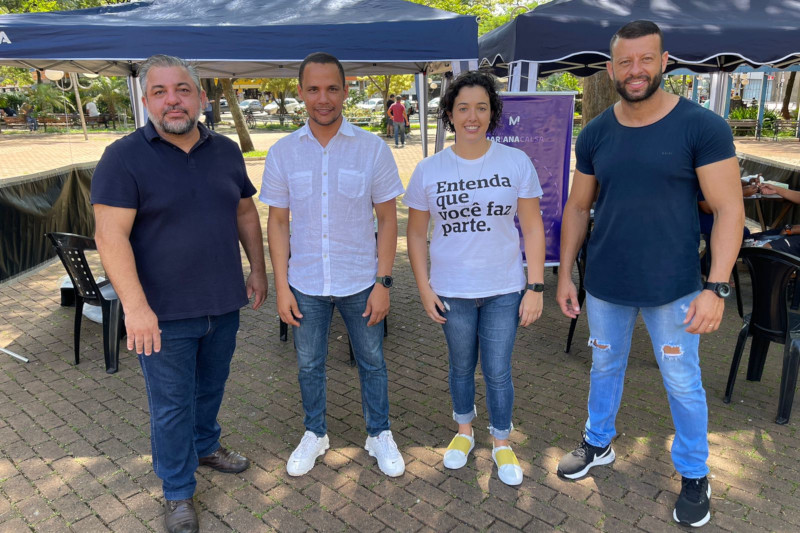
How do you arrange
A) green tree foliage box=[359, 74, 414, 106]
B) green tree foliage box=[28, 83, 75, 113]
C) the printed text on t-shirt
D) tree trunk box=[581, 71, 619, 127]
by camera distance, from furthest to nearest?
1. green tree foliage box=[28, 83, 75, 113]
2. green tree foliage box=[359, 74, 414, 106]
3. tree trunk box=[581, 71, 619, 127]
4. the printed text on t-shirt

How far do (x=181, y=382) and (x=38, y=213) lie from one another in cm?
542

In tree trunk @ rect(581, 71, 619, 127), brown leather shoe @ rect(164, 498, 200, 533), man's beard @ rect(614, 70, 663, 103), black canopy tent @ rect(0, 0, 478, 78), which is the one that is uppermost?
black canopy tent @ rect(0, 0, 478, 78)

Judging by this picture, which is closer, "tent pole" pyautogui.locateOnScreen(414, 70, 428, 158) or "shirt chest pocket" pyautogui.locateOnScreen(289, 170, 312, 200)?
"shirt chest pocket" pyautogui.locateOnScreen(289, 170, 312, 200)

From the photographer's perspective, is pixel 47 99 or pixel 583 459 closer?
pixel 583 459

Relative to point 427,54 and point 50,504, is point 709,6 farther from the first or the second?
point 50,504

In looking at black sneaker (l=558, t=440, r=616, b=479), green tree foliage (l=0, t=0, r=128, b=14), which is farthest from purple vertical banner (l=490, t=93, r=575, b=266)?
green tree foliage (l=0, t=0, r=128, b=14)

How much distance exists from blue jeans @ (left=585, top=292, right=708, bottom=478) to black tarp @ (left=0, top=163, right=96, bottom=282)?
20.0 ft

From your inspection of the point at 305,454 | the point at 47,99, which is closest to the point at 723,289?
the point at 305,454

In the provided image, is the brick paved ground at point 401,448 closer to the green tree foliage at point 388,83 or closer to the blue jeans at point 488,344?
the blue jeans at point 488,344

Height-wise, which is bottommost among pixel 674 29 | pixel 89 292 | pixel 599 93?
pixel 89 292

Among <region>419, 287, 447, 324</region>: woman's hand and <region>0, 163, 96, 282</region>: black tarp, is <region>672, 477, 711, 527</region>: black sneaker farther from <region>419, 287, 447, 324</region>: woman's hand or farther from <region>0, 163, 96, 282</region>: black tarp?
<region>0, 163, 96, 282</region>: black tarp

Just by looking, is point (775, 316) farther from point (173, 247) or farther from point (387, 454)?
point (173, 247)

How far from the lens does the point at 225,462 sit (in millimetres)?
2973

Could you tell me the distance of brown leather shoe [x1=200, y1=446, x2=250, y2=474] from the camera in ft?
9.74
